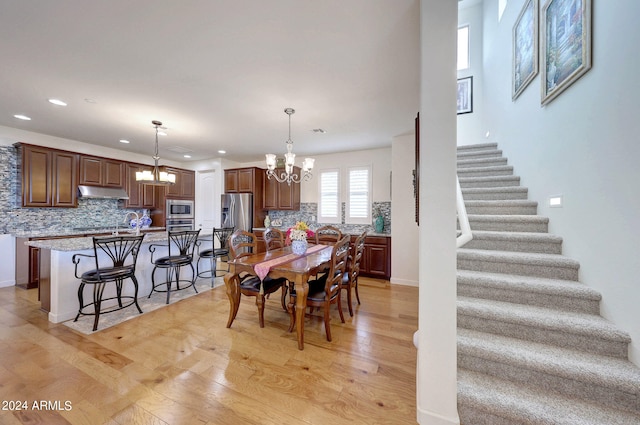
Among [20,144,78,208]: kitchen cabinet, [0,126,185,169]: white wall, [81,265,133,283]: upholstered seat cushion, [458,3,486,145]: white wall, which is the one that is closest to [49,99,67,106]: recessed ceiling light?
[20,144,78,208]: kitchen cabinet

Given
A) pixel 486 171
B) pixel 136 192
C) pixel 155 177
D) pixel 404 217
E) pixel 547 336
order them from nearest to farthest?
1. pixel 547 336
2. pixel 486 171
3. pixel 155 177
4. pixel 404 217
5. pixel 136 192

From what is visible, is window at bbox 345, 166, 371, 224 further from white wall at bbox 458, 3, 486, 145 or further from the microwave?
the microwave

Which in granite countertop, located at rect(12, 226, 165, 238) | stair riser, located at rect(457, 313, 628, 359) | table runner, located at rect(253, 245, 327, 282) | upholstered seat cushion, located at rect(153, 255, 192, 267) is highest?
granite countertop, located at rect(12, 226, 165, 238)

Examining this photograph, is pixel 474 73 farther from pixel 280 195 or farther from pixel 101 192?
pixel 101 192

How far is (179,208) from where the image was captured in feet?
19.7

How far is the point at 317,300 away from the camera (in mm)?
2334

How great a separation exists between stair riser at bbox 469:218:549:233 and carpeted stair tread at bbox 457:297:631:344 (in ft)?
3.15

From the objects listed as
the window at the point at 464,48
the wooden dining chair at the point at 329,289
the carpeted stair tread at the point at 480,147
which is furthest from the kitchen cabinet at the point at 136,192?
the window at the point at 464,48

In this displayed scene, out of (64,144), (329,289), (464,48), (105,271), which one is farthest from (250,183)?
(464,48)

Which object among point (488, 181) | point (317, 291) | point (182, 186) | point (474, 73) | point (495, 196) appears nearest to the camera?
point (317, 291)

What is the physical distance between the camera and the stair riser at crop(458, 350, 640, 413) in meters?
1.23

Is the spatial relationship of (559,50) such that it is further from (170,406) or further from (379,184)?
(170,406)

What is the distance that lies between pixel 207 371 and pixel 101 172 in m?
5.02

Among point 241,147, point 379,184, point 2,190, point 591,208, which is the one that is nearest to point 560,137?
point 591,208
